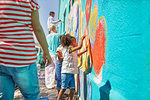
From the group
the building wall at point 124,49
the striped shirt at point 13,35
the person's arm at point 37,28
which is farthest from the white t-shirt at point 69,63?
the striped shirt at point 13,35

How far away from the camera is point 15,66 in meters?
1.16

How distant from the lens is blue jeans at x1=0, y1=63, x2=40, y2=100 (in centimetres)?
118

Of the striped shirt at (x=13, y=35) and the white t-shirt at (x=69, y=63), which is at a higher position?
the striped shirt at (x=13, y=35)

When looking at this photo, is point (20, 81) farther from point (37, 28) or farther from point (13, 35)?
point (37, 28)

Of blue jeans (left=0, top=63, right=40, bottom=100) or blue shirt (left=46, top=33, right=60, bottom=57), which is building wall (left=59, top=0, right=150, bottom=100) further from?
blue shirt (left=46, top=33, right=60, bottom=57)

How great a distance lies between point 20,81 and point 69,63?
1669 mm

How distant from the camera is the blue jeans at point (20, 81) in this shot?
1.18 m

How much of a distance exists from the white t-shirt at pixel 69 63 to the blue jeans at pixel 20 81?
60.2 inches

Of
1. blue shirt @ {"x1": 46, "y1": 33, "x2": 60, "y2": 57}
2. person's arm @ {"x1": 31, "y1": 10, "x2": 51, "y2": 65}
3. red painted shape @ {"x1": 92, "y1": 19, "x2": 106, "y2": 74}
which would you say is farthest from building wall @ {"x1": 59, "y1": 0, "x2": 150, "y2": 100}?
blue shirt @ {"x1": 46, "y1": 33, "x2": 60, "y2": 57}

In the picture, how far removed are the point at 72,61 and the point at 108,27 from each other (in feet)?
4.44

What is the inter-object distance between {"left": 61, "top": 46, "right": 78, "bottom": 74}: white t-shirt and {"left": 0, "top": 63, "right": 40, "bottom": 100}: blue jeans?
5.02 feet

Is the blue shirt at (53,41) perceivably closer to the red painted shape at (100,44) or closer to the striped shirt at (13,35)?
the red painted shape at (100,44)

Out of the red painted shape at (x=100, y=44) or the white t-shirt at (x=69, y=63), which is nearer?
the red painted shape at (x=100, y=44)

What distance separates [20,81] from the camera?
1196 millimetres
